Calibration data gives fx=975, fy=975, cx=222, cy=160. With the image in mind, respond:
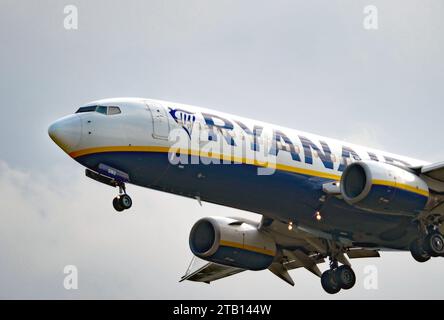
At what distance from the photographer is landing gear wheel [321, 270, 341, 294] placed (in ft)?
135

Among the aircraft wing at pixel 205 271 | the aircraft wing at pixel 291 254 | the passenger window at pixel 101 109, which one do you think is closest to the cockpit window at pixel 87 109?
the passenger window at pixel 101 109

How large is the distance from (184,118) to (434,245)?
10599 millimetres

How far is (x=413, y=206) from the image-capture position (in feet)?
116

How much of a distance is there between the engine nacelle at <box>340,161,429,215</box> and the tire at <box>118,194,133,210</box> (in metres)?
7.70

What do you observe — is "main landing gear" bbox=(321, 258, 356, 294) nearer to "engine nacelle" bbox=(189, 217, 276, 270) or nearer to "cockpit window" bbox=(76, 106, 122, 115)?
"engine nacelle" bbox=(189, 217, 276, 270)

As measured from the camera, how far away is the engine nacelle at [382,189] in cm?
3478

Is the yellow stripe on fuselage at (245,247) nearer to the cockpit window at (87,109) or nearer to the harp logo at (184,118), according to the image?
the harp logo at (184,118)

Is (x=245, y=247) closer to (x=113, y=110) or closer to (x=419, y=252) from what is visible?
(x=419, y=252)

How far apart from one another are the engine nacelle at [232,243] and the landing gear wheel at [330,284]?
7.94ft

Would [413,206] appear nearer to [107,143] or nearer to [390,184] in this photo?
[390,184]

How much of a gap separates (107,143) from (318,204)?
27.8 ft

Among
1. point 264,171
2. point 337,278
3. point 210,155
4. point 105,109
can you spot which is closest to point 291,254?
point 337,278

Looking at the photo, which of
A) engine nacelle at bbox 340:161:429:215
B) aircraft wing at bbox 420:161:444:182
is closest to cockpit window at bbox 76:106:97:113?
engine nacelle at bbox 340:161:429:215

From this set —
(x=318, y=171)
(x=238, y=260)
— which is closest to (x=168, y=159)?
(x=318, y=171)
